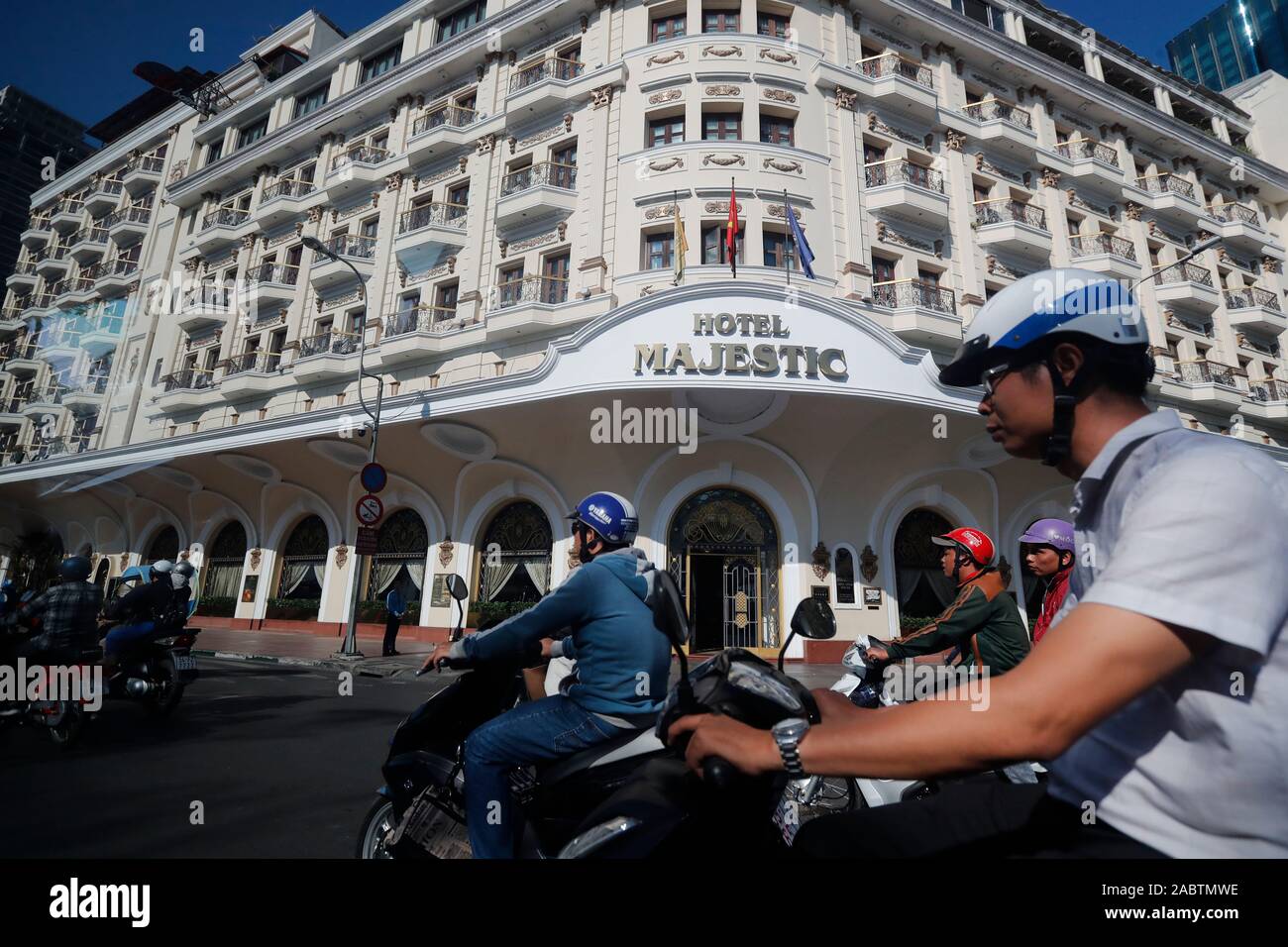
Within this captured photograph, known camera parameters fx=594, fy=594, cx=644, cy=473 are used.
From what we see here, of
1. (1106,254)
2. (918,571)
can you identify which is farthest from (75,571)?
(1106,254)

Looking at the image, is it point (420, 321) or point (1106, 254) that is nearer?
point (420, 321)

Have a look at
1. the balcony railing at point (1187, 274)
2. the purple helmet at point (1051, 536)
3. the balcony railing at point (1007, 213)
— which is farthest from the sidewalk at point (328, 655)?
the balcony railing at point (1187, 274)

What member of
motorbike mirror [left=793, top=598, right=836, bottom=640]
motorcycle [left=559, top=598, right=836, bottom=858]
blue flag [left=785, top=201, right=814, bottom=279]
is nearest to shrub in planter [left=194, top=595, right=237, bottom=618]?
blue flag [left=785, top=201, right=814, bottom=279]

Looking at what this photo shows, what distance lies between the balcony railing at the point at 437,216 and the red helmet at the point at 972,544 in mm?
17166

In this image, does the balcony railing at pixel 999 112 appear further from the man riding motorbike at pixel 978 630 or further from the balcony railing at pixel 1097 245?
the man riding motorbike at pixel 978 630

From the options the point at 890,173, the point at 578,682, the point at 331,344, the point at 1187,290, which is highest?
the point at 890,173

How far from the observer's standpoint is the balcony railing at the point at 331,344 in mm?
18266

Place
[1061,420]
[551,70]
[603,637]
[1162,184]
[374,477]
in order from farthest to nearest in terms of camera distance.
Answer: [1162,184] < [551,70] < [374,477] < [603,637] < [1061,420]

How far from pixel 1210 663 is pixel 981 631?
288cm

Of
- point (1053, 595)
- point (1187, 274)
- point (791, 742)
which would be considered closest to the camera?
point (791, 742)

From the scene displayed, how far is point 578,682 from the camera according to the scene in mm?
2389

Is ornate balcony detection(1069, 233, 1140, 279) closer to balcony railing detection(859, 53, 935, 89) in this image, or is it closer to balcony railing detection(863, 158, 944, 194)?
balcony railing detection(863, 158, 944, 194)

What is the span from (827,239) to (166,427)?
24.0m

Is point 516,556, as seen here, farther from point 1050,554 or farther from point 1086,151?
point 1086,151
